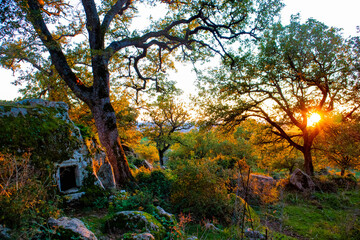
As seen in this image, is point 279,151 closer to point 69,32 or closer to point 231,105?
point 231,105

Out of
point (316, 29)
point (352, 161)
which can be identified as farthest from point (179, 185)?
point (352, 161)

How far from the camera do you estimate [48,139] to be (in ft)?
18.4

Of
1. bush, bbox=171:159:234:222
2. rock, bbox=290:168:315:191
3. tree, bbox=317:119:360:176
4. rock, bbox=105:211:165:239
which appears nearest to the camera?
rock, bbox=105:211:165:239

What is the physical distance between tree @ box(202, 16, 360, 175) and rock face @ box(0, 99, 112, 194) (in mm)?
8937

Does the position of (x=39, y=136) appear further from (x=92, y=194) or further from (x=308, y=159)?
(x=308, y=159)

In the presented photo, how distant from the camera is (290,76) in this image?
513 inches

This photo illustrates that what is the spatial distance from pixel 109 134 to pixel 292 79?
11.4 meters

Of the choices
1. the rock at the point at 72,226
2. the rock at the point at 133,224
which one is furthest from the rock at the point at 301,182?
the rock at the point at 72,226

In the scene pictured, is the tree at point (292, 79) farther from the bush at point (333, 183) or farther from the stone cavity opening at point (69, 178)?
the stone cavity opening at point (69, 178)

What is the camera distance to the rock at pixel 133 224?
13.8 ft

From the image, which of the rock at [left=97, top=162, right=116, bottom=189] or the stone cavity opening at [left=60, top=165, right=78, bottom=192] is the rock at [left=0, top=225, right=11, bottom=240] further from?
the rock at [left=97, top=162, right=116, bottom=189]

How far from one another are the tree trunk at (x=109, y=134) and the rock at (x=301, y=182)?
1195cm

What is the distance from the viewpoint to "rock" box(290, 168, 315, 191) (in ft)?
45.9

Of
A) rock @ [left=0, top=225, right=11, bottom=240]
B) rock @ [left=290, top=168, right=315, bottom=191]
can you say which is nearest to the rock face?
rock @ [left=0, top=225, right=11, bottom=240]
